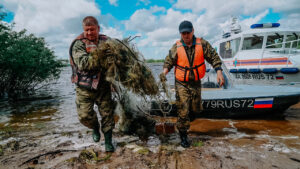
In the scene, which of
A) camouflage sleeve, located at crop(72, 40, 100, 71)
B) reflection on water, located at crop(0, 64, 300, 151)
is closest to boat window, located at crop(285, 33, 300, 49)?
reflection on water, located at crop(0, 64, 300, 151)

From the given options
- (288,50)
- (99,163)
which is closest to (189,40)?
(99,163)

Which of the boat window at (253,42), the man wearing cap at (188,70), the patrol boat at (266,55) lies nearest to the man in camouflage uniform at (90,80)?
the man wearing cap at (188,70)

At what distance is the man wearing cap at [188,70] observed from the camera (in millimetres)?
3602

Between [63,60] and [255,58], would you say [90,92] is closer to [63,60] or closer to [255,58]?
[255,58]

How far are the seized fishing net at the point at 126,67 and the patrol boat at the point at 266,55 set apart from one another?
8.26m

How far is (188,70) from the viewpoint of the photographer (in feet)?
11.8

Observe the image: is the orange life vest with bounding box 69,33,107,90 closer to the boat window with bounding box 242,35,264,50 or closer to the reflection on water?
the reflection on water

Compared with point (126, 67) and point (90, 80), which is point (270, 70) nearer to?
point (126, 67)

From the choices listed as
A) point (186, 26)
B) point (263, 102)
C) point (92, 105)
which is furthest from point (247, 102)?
point (92, 105)

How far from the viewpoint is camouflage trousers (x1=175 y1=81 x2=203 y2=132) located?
11.8 feet

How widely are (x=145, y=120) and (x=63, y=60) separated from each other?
11.8 metres

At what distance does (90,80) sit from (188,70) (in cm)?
175

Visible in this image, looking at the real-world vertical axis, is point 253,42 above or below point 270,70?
above

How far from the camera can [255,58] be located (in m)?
10.4
